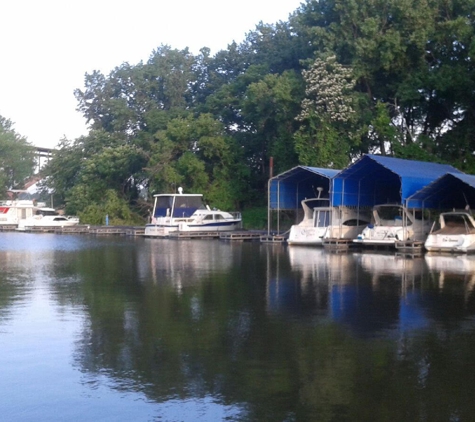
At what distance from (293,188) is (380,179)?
5.12 meters

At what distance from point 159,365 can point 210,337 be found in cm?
187

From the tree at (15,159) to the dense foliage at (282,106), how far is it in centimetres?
981

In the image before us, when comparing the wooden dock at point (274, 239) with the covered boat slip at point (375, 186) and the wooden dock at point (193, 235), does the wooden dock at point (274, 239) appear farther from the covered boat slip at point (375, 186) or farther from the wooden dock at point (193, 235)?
the wooden dock at point (193, 235)

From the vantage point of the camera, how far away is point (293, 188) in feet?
125

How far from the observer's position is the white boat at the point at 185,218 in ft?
139

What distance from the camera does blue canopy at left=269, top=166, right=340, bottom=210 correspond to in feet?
121

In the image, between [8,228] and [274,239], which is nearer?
[274,239]

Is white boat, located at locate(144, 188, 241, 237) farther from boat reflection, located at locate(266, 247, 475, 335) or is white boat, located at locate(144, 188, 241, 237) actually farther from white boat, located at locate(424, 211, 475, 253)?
boat reflection, located at locate(266, 247, 475, 335)

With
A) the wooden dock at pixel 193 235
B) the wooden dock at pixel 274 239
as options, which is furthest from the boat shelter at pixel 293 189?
the wooden dock at pixel 193 235

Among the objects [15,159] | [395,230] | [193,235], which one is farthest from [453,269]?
[15,159]

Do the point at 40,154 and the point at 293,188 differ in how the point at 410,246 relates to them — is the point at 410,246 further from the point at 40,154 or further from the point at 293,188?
the point at 40,154

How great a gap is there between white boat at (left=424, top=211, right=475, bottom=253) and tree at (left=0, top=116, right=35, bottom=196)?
1962 inches

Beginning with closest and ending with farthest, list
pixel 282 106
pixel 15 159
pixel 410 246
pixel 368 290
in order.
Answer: pixel 368 290
pixel 410 246
pixel 282 106
pixel 15 159

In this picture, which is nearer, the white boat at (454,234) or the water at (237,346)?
the water at (237,346)
